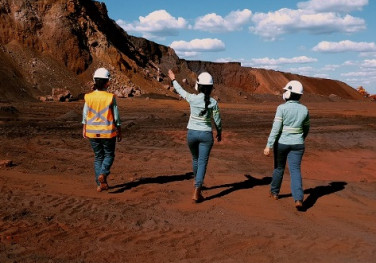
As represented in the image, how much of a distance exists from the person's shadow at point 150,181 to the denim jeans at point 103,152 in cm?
45

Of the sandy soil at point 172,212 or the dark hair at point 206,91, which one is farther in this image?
the dark hair at point 206,91

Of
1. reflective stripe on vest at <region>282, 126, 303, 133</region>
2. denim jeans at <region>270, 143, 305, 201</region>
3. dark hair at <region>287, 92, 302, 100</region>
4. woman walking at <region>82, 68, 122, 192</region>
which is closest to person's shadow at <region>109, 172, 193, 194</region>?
woman walking at <region>82, 68, 122, 192</region>

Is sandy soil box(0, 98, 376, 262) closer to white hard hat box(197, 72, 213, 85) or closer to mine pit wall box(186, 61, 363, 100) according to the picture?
white hard hat box(197, 72, 213, 85)

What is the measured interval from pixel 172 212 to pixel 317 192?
3131mm

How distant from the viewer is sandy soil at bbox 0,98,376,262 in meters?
4.64

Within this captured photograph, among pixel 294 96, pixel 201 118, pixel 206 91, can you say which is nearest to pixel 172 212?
pixel 201 118

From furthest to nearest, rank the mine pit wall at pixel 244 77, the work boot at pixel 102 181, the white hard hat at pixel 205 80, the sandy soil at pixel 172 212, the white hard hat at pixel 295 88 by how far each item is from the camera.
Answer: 1. the mine pit wall at pixel 244 77
2. the work boot at pixel 102 181
3. the white hard hat at pixel 295 88
4. the white hard hat at pixel 205 80
5. the sandy soil at pixel 172 212

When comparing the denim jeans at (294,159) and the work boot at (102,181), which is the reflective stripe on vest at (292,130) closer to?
the denim jeans at (294,159)

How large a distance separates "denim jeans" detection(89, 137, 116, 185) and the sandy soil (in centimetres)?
43

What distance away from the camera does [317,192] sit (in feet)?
25.6

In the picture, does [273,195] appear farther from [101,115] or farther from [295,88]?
[101,115]

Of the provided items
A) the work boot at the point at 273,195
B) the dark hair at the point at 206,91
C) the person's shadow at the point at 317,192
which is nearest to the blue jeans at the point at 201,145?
the dark hair at the point at 206,91

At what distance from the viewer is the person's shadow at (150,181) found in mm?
7316

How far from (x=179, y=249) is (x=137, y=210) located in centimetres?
148
